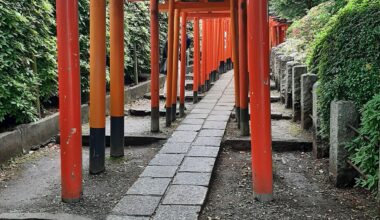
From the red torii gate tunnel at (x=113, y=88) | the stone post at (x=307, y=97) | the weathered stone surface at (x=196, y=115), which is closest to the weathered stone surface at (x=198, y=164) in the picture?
the red torii gate tunnel at (x=113, y=88)

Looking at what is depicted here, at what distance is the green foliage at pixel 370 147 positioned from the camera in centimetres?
403

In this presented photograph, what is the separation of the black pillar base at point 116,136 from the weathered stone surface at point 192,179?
1212 mm

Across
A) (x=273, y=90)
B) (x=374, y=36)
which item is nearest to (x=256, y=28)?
(x=374, y=36)

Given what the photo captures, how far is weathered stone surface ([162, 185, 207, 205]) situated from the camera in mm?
4317

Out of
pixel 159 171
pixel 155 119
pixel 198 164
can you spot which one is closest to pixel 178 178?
pixel 159 171

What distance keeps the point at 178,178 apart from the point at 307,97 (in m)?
2.73

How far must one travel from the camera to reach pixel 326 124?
534 cm

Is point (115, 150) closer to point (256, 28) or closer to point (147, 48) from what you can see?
point (256, 28)

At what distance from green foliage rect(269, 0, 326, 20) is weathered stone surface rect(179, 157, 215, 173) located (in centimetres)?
1248

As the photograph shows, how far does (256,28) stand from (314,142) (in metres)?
2.41

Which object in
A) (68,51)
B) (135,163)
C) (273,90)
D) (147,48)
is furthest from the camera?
(147,48)

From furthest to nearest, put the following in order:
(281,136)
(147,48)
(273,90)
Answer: (147,48), (273,90), (281,136)

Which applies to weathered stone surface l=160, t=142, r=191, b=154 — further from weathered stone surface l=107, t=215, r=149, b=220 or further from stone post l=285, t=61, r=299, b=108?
stone post l=285, t=61, r=299, b=108

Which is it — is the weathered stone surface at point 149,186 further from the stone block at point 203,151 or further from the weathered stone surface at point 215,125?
the weathered stone surface at point 215,125
